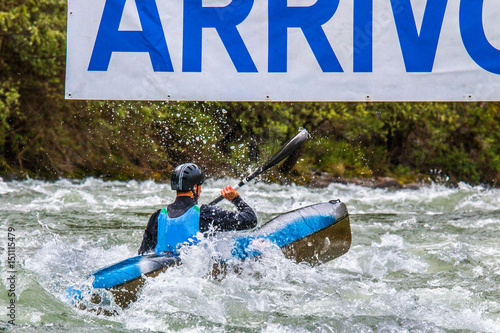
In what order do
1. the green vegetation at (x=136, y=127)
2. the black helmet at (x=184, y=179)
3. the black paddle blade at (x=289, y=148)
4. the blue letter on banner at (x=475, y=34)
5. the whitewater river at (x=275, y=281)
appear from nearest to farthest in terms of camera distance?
1. the whitewater river at (x=275, y=281)
2. the blue letter on banner at (x=475, y=34)
3. the black helmet at (x=184, y=179)
4. the black paddle blade at (x=289, y=148)
5. the green vegetation at (x=136, y=127)

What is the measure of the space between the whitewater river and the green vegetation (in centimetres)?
386

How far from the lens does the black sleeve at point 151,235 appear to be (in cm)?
416

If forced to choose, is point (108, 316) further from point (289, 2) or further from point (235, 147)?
point (235, 147)

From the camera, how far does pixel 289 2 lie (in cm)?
407

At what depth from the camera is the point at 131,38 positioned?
409 cm

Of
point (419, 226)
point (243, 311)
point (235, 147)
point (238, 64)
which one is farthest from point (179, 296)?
point (235, 147)

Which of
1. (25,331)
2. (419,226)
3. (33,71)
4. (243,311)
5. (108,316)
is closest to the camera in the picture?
(25,331)

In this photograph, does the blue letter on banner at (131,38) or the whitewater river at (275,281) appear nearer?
the whitewater river at (275,281)

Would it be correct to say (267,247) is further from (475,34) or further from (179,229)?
(475,34)

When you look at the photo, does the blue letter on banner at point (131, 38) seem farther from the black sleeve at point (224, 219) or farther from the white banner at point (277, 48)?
the black sleeve at point (224, 219)

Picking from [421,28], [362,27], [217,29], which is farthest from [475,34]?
[217,29]

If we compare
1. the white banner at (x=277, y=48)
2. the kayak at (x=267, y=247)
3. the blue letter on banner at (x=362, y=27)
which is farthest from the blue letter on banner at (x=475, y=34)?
the kayak at (x=267, y=247)

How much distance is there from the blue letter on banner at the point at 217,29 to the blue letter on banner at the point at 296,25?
0.17 meters

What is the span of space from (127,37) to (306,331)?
2.31 metres
